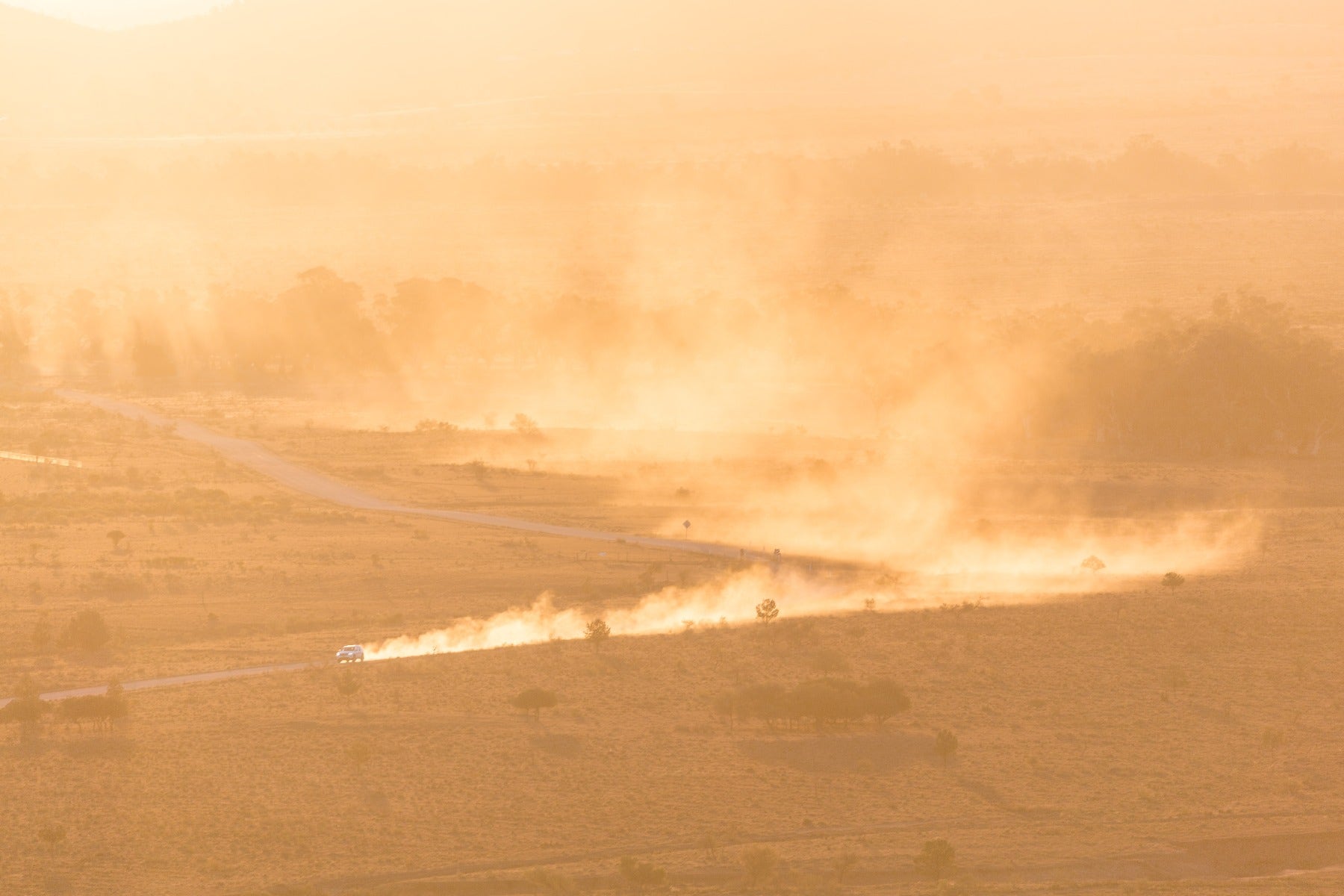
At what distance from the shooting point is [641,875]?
30422 millimetres

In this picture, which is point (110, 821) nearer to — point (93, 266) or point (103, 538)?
point (103, 538)

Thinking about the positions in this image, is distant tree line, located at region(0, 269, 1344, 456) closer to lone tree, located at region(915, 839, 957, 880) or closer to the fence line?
the fence line

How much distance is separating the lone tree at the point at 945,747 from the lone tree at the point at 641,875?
9212 millimetres

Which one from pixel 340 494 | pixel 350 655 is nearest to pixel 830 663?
pixel 350 655

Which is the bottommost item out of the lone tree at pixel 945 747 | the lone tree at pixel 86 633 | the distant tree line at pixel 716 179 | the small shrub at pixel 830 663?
the lone tree at pixel 945 747

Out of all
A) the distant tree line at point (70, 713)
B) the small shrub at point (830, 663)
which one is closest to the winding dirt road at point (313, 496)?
the distant tree line at point (70, 713)

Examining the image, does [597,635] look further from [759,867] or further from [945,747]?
[759,867]

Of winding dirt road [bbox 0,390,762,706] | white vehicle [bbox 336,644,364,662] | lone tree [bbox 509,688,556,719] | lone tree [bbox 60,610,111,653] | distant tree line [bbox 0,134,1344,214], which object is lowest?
lone tree [bbox 509,688,556,719]

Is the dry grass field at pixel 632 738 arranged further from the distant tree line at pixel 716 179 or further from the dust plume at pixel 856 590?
the distant tree line at pixel 716 179

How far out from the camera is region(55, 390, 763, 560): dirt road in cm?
6075

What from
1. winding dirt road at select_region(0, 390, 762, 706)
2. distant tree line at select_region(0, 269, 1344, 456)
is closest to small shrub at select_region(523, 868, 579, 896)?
winding dirt road at select_region(0, 390, 762, 706)

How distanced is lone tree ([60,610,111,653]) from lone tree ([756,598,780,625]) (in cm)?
2009

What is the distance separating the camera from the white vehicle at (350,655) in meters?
44.7

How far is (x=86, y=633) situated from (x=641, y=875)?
79.6 feet
